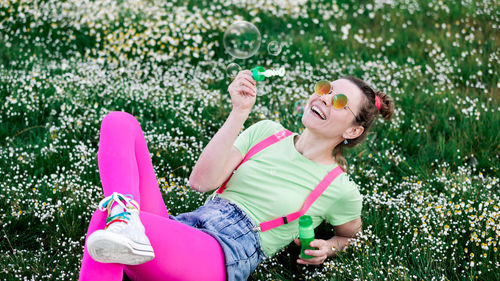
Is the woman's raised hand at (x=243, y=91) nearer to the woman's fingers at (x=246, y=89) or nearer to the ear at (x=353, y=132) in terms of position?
the woman's fingers at (x=246, y=89)

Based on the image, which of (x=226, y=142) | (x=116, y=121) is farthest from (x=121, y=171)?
(x=226, y=142)

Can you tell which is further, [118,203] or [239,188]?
[239,188]

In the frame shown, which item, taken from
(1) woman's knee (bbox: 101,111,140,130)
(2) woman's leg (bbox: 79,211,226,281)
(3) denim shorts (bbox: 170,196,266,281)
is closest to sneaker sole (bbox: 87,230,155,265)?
(2) woman's leg (bbox: 79,211,226,281)

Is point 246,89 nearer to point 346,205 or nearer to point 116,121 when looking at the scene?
point 116,121

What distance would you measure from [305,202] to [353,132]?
1.89 ft

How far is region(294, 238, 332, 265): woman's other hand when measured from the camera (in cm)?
337

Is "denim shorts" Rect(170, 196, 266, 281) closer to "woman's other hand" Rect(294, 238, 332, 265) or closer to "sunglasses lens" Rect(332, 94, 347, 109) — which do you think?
"woman's other hand" Rect(294, 238, 332, 265)

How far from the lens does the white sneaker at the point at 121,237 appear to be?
7.82ft

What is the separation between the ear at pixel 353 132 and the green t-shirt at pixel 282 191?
0.23 meters

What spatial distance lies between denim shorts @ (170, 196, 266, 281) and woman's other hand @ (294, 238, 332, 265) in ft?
0.92

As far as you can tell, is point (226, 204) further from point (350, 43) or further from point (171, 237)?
point (350, 43)

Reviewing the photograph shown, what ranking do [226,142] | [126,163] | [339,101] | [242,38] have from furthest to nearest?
[242,38]
[339,101]
[226,142]
[126,163]

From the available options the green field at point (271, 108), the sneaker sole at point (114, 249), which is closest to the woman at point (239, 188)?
the sneaker sole at point (114, 249)

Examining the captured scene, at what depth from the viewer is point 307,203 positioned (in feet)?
11.1
